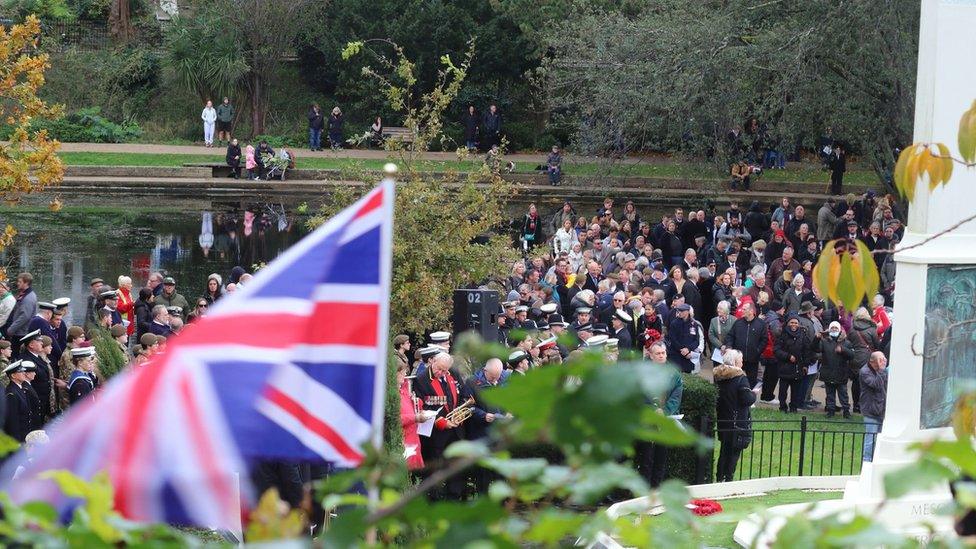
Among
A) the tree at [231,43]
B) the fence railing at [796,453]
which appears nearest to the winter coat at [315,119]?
the tree at [231,43]

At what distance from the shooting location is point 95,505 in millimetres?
2727

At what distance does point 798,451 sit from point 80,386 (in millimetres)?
8272

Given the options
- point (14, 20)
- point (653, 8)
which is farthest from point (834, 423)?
point (14, 20)

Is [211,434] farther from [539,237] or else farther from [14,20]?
[14,20]

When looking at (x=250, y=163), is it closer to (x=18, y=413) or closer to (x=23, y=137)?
(x=23, y=137)

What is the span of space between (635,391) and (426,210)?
595 inches

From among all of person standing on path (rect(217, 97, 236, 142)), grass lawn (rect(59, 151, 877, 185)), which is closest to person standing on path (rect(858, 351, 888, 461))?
grass lawn (rect(59, 151, 877, 185))

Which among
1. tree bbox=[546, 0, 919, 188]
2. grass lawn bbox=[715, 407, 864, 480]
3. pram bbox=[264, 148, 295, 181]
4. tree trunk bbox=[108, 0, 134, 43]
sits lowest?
grass lawn bbox=[715, 407, 864, 480]

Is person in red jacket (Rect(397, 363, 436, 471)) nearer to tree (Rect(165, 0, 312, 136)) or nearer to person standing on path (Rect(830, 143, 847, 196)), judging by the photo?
person standing on path (Rect(830, 143, 847, 196))

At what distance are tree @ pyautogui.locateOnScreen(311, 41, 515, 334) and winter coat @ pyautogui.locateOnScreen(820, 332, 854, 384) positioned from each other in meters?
4.27

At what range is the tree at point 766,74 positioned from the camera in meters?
24.8

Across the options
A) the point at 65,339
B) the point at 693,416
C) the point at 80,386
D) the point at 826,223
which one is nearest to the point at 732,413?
the point at 693,416

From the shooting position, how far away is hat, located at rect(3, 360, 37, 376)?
12.2m

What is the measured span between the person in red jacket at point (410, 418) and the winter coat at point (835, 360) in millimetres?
7037
